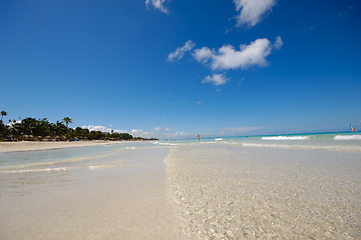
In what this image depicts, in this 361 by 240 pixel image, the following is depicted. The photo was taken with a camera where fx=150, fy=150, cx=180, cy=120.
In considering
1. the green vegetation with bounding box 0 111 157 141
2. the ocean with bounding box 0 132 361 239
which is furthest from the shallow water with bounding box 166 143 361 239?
the green vegetation with bounding box 0 111 157 141

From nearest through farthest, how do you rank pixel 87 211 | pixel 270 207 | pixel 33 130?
pixel 270 207 < pixel 87 211 < pixel 33 130

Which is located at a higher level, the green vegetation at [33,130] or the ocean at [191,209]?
the green vegetation at [33,130]

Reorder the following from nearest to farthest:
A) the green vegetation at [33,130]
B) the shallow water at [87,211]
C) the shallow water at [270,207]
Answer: the shallow water at [270,207] → the shallow water at [87,211] → the green vegetation at [33,130]

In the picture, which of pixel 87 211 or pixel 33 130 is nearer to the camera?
pixel 87 211

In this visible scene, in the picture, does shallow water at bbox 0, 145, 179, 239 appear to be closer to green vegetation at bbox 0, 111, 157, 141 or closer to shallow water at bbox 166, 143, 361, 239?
shallow water at bbox 166, 143, 361, 239

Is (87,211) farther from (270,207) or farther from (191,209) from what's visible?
(270,207)

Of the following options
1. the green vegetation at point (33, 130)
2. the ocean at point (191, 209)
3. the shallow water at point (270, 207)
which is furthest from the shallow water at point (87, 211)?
the green vegetation at point (33, 130)

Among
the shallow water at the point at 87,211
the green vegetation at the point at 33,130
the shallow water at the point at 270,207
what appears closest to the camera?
the shallow water at the point at 270,207

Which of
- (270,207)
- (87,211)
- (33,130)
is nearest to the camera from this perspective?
(270,207)

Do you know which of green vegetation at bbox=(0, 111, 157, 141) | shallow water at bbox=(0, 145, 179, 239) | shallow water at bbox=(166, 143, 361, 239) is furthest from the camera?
green vegetation at bbox=(0, 111, 157, 141)

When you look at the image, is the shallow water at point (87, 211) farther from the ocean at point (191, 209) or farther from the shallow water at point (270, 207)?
the shallow water at point (270, 207)

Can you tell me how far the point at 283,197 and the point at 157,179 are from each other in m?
4.69

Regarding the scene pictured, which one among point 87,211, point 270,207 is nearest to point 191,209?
point 270,207

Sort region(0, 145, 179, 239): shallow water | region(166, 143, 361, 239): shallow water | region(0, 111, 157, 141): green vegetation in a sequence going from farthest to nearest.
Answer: region(0, 111, 157, 141): green vegetation → region(0, 145, 179, 239): shallow water → region(166, 143, 361, 239): shallow water
